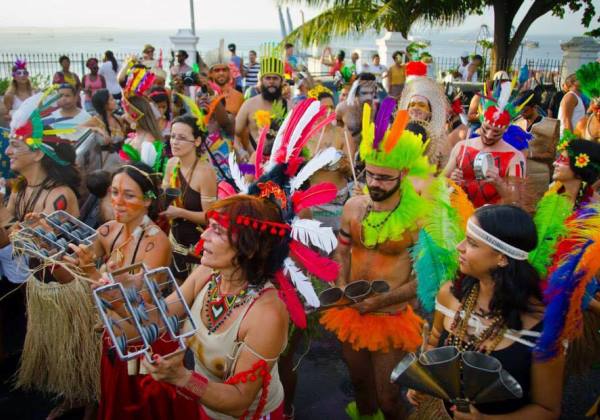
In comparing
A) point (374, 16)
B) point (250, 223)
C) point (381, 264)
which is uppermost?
point (374, 16)

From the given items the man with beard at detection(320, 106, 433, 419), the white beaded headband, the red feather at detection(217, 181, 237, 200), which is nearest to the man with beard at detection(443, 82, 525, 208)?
the man with beard at detection(320, 106, 433, 419)

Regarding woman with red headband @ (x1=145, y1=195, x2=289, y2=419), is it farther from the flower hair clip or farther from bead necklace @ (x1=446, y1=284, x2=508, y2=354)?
bead necklace @ (x1=446, y1=284, x2=508, y2=354)

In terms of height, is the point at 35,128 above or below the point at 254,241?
above

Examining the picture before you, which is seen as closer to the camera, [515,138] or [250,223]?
[250,223]

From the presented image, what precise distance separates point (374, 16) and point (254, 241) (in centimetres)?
1557

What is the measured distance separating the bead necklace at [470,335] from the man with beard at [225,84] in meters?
6.33

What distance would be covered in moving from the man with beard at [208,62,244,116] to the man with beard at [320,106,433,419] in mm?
5171

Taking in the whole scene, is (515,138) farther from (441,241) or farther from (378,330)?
(441,241)

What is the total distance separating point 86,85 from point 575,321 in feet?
39.0

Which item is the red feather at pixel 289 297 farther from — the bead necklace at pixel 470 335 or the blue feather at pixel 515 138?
the blue feather at pixel 515 138

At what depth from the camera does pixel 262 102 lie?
7.23 metres

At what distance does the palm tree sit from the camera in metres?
16.6

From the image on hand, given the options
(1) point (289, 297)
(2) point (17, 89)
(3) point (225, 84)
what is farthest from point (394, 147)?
(2) point (17, 89)

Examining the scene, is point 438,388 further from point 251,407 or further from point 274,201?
point 274,201
